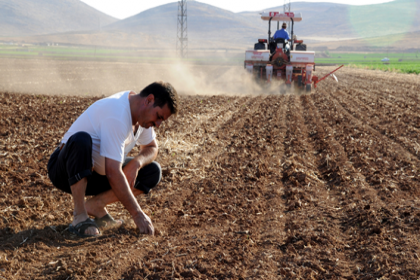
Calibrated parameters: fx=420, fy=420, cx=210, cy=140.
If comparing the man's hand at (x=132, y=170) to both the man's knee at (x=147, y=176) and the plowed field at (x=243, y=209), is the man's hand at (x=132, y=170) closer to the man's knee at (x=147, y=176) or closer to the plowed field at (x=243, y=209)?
the man's knee at (x=147, y=176)

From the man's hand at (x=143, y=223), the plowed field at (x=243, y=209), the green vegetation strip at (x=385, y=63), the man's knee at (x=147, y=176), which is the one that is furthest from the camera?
the green vegetation strip at (x=385, y=63)

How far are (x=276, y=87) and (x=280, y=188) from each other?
13.8 meters

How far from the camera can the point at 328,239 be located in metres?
3.85

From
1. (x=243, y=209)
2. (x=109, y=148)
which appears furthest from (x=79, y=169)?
(x=243, y=209)

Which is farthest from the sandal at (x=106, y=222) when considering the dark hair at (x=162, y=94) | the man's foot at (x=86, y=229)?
the dark hair at (x=162, y=94)

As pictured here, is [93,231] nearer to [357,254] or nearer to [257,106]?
[357,254]

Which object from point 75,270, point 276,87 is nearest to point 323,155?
point 75,270

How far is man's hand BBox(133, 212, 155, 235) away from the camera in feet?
12.5

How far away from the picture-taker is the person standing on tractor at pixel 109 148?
11.8 feet

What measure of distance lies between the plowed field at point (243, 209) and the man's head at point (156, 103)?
3.70ft

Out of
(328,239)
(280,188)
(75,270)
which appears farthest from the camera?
(280,188)

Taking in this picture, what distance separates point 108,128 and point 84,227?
1059 mm

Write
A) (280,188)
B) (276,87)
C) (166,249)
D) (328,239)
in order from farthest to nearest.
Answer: (276,87), (280,188), (328,239), (166,249)

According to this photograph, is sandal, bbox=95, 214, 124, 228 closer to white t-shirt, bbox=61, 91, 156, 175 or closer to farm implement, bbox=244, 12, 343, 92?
white t-shirt, bbox=61, 91, 156, 175
